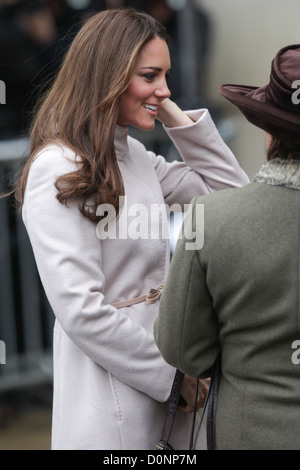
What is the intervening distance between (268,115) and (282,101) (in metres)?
0.05

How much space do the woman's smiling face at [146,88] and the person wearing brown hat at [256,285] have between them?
433 mm

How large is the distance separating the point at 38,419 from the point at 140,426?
2.55 meters

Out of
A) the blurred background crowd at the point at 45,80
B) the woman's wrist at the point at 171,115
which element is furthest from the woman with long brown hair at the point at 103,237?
the blurred background crowd at the point at 45,80

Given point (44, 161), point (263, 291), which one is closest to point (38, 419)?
point (44, 161)

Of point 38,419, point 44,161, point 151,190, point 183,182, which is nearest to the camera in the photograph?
point 44,161

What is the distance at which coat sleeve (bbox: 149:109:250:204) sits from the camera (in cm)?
263

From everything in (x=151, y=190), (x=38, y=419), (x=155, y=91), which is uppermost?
(x=155, y=91)

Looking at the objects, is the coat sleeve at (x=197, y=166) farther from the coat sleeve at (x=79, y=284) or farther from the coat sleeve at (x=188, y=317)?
the coat sleeve at (x=188, y=317)

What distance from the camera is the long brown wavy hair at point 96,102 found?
2229 millimetres

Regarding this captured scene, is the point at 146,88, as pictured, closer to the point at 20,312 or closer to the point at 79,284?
the point at 79,284

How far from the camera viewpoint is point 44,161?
2242mm

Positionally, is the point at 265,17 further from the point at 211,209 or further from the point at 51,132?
the point at 211,209
